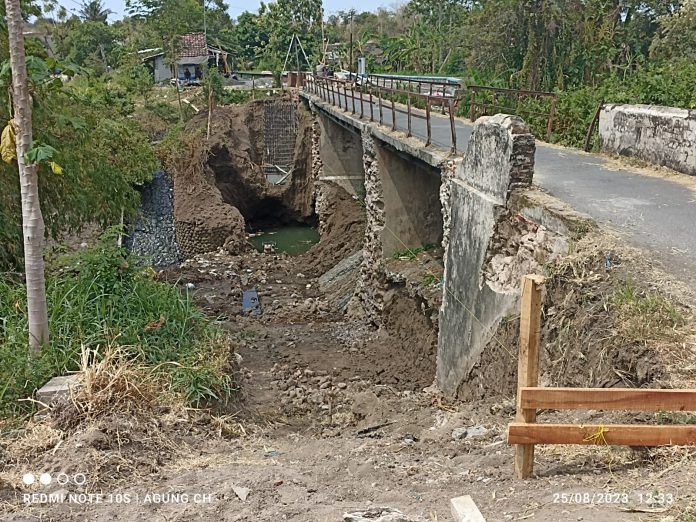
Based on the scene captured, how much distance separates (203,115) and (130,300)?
2534 centimetres

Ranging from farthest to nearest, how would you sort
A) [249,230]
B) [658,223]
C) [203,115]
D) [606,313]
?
1. [203,115]
2. [249,230]
3. [658,223]
4. [606,313]

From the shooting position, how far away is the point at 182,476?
5148mm

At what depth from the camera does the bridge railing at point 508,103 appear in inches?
577

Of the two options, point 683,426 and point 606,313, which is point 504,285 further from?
point 683,426

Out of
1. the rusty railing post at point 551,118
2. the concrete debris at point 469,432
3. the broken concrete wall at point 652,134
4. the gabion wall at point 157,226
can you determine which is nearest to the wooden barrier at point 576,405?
the concrete debris at point 469,432

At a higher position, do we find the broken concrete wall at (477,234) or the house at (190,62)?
the house at (190,62)

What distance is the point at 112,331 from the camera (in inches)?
287

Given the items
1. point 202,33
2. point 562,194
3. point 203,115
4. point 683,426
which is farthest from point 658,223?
point 202,33

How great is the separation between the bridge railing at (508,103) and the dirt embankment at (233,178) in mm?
10180

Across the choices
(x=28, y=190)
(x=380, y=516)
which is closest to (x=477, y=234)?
(x=28, y=190)

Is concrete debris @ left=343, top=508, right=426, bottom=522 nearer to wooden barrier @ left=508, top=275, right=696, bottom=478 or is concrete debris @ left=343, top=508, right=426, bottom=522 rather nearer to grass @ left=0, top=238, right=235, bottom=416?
wooden barrier @ left=508, top=275, right=696, bottom=478

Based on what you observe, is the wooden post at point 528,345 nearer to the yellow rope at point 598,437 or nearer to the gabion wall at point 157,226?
the yellow rope at point 598,437

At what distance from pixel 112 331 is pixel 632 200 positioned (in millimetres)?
6714

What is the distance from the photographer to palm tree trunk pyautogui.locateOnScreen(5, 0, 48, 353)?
20.4 feet
